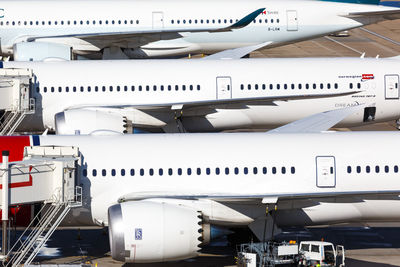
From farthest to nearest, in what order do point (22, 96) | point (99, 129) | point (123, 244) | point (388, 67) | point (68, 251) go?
point (388, 67), point (22, 96), point (99, 129), point (68, 251), point (123, 244)

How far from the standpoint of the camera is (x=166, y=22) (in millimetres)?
55312

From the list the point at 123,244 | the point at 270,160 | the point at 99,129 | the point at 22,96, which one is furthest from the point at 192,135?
the point at 22,96

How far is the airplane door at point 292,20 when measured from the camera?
185 feet

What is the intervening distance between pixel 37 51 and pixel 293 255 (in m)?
24.7

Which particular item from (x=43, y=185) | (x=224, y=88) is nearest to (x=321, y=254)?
(x=43, y=185)

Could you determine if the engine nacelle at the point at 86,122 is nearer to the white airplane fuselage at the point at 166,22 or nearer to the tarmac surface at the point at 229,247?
the tarmac surface at the point at 229,247

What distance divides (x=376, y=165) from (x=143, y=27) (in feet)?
87.0

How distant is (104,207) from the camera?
30.6 metres

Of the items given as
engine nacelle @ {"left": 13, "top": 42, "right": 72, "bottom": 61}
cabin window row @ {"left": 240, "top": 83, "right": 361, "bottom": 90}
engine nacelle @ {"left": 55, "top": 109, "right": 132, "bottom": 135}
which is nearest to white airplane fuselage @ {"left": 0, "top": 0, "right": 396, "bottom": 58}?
engine nacelle @ {"left": 13, "top": 42, "right": 72, "bottom": 61}

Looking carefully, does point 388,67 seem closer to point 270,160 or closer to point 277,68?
point 277,68

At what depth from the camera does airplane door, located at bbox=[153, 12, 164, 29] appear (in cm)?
5503

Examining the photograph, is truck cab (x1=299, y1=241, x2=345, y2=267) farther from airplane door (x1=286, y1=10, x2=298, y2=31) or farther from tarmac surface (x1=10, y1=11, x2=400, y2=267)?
airplane door (x1=286, y1=10, x2=298, y2=31)

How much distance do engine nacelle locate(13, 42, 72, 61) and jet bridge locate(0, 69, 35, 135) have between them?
907 centimetres

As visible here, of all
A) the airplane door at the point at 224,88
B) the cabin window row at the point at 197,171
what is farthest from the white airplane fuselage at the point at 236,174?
the airplane door at the point at 224,88
